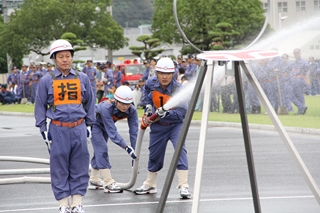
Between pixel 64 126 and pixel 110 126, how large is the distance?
7.03 ft

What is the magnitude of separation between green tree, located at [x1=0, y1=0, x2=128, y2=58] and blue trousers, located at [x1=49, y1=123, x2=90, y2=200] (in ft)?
149

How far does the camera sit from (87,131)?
8.09 meters

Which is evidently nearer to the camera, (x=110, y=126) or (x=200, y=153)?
(x=200, y=153)

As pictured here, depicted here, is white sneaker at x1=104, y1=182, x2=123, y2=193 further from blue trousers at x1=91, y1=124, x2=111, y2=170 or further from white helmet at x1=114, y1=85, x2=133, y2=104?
white helmet at x1=114, y1=85, x2=133, y2=104

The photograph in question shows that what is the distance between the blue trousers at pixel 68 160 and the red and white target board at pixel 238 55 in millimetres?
2625

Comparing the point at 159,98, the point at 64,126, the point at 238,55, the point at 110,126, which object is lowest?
the point at 110,126

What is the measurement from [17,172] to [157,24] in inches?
2072

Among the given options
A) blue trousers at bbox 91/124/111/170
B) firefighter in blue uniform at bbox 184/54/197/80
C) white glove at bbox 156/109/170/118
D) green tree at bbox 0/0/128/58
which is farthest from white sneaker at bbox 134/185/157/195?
green tree at bbox 0/0/128/58

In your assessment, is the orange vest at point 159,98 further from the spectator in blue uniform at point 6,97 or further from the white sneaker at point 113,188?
the spectator in blue uniform at point 6,97

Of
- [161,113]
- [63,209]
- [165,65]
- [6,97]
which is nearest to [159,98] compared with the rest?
[165,65]

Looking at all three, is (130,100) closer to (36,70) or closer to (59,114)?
(59,114)

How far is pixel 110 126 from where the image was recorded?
997 cm

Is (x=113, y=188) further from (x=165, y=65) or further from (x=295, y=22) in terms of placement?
(x=295, y=22)

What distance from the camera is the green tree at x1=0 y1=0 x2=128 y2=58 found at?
53.4 meters
